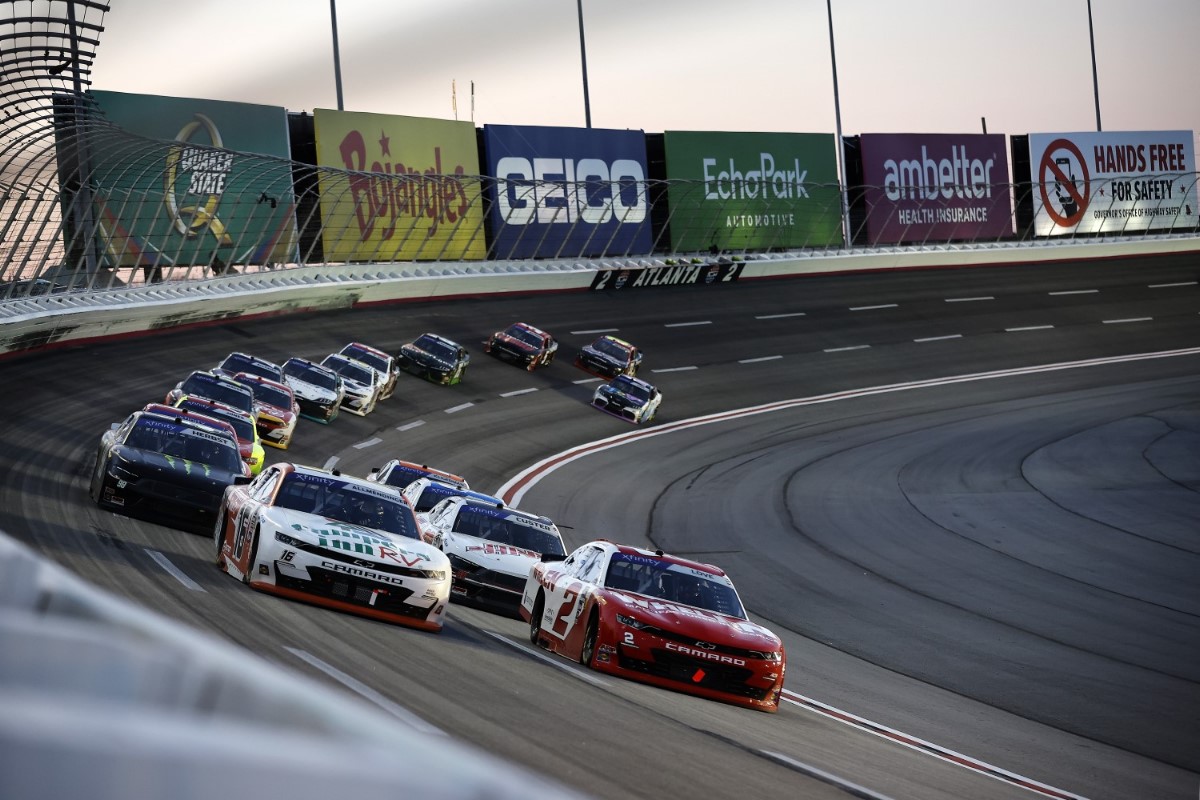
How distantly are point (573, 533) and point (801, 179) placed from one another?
45233mm

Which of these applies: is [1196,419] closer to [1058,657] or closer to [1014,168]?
[1058,657]

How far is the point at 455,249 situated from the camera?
5400 centimetres

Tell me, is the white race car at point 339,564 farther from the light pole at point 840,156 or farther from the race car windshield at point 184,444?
the light pole at point 840,156

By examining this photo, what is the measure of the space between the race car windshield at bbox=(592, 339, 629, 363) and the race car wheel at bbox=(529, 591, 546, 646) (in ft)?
94.7

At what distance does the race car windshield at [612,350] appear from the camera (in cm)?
4306

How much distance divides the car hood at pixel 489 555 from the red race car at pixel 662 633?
2.75 meters

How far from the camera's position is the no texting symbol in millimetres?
72312

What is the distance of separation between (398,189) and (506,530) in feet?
116

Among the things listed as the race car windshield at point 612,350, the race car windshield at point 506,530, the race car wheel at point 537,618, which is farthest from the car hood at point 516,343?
the race car wheel at point 537,618

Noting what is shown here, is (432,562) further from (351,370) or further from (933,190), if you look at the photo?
(933,190)

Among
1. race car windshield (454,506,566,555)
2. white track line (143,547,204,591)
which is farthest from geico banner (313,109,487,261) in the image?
white track line (143,547,204,591)

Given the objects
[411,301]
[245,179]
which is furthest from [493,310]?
[245,179]

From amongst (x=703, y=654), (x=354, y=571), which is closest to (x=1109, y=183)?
(x=703, y=654)

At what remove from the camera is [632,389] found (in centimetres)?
3894
